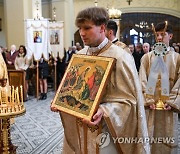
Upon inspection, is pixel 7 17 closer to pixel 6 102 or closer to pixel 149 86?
pixel 6 102

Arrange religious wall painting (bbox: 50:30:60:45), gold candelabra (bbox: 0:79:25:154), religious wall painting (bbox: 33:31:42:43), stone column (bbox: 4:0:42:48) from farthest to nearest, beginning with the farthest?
1. stone column (bbox: 4:0:42:48)
2. religious wall painting (bbox: 50:30:60:45)
3. religious wall painting (bbox: 33:31:42:43)
4. gold candelabra (bbox: 0:79:25:154)

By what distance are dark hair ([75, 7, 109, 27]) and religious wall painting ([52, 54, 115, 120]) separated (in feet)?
0.76

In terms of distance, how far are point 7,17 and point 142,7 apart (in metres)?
6.55

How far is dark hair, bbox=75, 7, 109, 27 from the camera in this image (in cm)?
169

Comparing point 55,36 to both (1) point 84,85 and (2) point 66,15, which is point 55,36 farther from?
(1) point 84,85

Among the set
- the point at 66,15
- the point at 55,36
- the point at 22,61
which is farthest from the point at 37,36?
the point at 66,15

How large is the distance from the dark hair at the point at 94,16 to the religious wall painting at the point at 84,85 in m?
0.23

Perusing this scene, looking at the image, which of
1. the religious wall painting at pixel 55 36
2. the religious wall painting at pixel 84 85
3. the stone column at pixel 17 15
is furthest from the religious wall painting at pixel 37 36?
the religious wall painting at pixel 84 85

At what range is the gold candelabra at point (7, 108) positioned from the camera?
114 inches

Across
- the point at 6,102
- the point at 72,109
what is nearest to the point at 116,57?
the point at 72,109

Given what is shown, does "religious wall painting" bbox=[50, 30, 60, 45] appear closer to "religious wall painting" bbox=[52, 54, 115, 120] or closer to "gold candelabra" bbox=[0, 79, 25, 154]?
"gold candelabra" bbox=[0, 79, 25, 154]

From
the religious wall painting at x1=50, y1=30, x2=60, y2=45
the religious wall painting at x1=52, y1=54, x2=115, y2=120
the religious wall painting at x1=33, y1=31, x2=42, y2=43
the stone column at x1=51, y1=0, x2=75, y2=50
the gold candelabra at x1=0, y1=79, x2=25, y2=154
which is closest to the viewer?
the religious wall painting at x1=52, y1=54, x2=115, y2=120

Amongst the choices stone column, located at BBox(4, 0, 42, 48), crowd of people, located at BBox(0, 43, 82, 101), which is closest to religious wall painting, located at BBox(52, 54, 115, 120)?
crowd of people, located at BBox(0, 43, 82, 101)

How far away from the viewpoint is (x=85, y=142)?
6.21 ft
